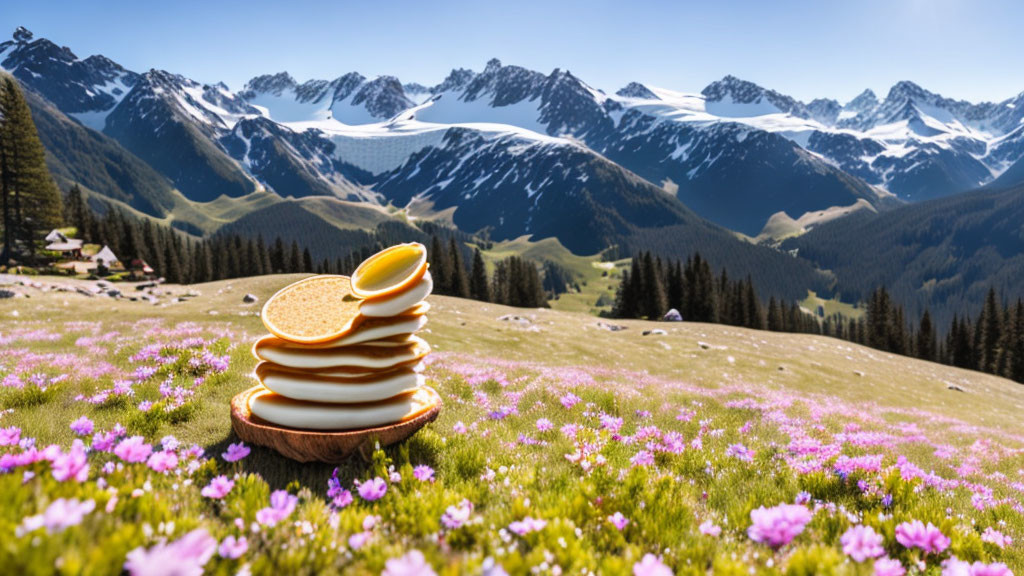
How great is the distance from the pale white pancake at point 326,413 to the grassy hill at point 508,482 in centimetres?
37

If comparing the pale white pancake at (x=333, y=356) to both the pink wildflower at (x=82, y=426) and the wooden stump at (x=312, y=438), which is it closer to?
the wooden stump at (x=312, y=438)

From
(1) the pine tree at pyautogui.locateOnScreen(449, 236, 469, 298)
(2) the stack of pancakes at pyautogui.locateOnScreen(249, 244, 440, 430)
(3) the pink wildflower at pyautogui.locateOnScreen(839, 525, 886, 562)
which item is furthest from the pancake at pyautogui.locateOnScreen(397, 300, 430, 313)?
(1) the pine tree at pyautogui.locateOnScreen(449, 236, 469, 298)

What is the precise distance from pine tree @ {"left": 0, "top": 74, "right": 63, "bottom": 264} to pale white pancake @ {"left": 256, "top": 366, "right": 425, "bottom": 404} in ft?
282

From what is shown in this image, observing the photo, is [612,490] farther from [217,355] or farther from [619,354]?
[619,354]

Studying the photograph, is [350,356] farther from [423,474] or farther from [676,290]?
[676,290]

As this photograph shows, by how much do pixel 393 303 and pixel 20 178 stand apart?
3524 inches

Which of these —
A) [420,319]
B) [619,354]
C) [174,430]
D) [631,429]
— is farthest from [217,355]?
[619,354]

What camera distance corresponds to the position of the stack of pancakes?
15.1 ft

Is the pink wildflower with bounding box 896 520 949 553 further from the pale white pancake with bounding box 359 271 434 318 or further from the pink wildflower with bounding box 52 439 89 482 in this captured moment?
the pink wildflower with bounding box 52 439 89 482

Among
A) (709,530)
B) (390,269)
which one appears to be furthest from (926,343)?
(390,269)

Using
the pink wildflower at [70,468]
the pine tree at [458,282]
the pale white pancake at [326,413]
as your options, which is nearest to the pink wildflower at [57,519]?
the pink wildflower at [70,468]

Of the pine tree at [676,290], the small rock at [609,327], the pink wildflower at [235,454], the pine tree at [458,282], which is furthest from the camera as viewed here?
the pine tree at [458,282]

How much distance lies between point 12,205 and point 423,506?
297 feet

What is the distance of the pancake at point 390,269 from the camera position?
5.21 meters
